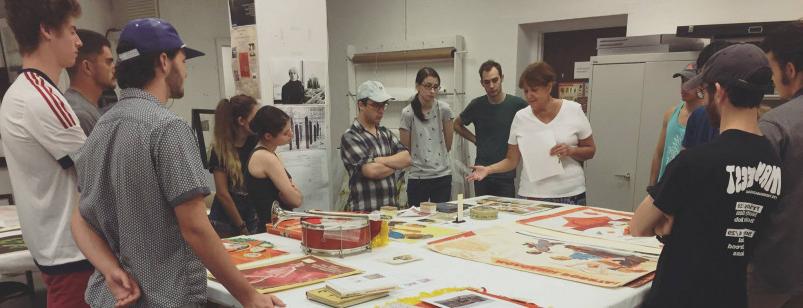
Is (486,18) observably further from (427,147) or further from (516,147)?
(516,147)

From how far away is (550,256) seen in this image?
1.75m

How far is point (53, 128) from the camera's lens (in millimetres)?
1550

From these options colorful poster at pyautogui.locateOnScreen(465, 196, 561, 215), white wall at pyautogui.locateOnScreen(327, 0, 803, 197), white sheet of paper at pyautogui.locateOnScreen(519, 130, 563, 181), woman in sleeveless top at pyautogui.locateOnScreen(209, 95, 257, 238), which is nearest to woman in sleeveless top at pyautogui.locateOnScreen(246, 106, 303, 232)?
woman in sleeveless top at pyautogui.locateOnScreen(209, 95, 257, 238)

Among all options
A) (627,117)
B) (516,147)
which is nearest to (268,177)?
(516,147)

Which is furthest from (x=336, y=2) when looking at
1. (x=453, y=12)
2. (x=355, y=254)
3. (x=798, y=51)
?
(x=798, y=51)

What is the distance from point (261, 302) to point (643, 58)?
9.93ft

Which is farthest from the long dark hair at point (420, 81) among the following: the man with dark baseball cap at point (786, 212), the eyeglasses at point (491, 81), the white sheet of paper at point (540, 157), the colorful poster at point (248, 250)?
the man with dark baseball cap at point (786, 212)

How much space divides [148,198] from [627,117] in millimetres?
3176

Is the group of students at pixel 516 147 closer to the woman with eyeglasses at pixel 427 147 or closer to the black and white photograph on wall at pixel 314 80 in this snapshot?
the black and white photograph on wall at pixel 314 80

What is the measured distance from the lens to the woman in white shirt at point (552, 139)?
2738 millimetres

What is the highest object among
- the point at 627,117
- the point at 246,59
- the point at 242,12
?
the point at 242,12

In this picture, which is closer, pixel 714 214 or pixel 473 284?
pixel 714 214

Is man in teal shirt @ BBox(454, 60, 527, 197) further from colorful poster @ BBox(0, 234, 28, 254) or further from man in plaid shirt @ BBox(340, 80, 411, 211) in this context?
colorful poster @ BBox(0, 234, 28, 254)

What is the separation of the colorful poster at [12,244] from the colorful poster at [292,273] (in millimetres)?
1408
